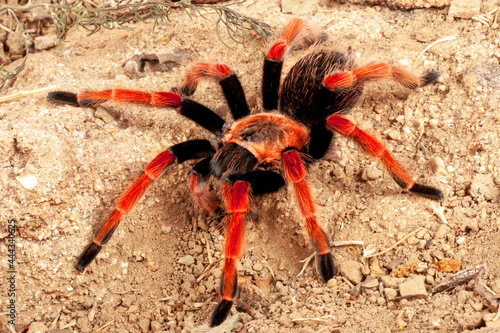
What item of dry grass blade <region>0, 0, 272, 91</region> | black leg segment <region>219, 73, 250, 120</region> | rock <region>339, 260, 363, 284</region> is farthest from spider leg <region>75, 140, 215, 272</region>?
rock <region>339, 260, 363, 284</region>

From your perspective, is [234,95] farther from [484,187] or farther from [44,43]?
[44,43]

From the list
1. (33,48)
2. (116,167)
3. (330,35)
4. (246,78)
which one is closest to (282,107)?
(246,78)

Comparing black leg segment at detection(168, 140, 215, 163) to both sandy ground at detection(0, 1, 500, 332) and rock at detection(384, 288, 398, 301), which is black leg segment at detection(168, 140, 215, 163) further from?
rock at detection(384, 288, 398, 301)

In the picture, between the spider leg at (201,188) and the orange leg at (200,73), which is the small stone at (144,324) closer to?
the spider leg at (201,188)

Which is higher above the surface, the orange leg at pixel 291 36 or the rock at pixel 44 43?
the orange leg at pixel 291 36

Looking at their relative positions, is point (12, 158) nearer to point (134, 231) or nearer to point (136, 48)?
point (134, 231)

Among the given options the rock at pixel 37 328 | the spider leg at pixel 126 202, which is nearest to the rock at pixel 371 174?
the spider leg at pixel 126 202
